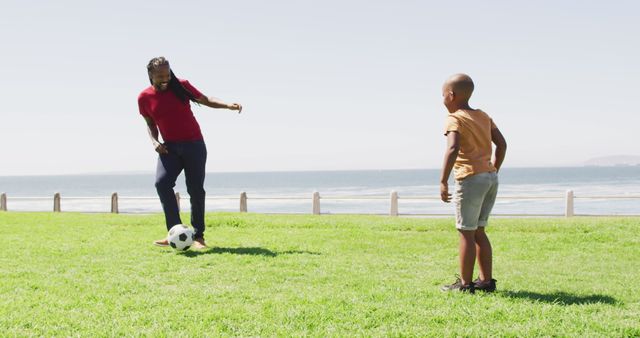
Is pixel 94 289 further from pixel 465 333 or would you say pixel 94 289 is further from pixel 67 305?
pixel 465 333

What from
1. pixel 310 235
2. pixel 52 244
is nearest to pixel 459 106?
pixel 310 235

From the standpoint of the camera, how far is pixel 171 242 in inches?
290

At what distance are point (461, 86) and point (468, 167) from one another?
65cm

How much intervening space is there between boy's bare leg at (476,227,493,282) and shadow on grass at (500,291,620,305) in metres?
0.21

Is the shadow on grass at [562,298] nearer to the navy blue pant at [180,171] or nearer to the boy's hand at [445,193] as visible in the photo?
the boy's hand at [445,193]

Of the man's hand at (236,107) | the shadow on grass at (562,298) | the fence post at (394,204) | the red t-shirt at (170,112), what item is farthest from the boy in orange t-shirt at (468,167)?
the fence post at (394,204)

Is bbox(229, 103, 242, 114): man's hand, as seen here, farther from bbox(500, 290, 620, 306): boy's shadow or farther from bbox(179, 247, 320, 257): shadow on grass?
bbox(500, 290, 620, 306): boy's shadow

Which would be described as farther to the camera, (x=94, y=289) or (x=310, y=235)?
(x=310, y=235)

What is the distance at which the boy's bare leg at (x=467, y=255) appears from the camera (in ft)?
16.2

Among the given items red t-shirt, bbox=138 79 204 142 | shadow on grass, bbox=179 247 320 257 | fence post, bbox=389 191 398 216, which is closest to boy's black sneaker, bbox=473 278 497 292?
shadow on grass, bbox=179 247 320 257

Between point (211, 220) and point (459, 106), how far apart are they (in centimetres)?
800

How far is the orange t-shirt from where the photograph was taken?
16.0ft

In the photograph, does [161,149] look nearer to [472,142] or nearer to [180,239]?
[180,239]

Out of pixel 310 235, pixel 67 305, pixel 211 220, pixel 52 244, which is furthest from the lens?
pixel 211 220
